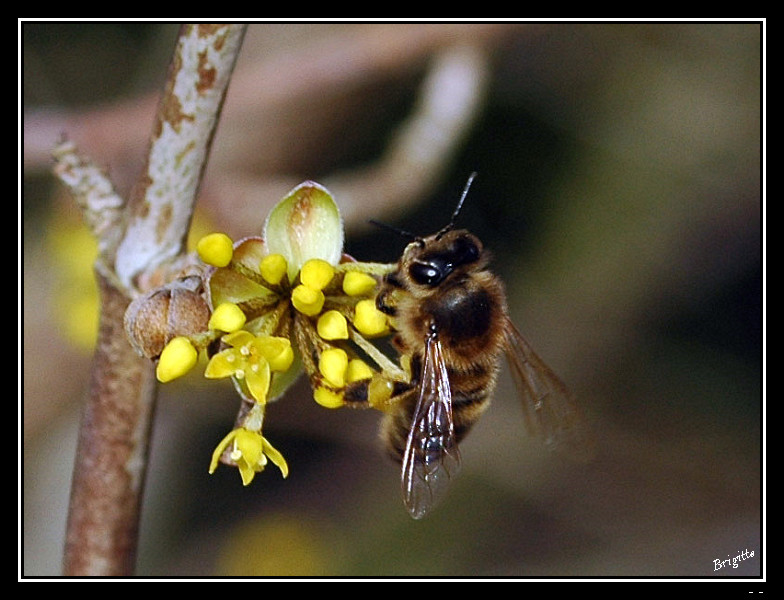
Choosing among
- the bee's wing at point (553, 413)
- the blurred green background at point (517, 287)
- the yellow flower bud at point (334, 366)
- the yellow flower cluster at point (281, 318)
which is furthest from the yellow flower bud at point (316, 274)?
A: the blurred green background at point (517, 287)

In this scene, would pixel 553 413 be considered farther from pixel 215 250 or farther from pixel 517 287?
pixel 517 287

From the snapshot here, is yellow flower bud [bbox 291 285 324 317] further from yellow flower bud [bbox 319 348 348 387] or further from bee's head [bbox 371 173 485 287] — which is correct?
bee's head [bbox 371 173 485 287]

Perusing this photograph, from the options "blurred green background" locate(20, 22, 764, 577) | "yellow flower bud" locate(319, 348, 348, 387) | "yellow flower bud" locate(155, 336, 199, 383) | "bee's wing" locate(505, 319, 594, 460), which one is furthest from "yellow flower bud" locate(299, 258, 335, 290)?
"blurred green background" locate(20, 22, 764, 577)

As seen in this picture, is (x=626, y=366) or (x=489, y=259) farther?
(x=626, y=366)

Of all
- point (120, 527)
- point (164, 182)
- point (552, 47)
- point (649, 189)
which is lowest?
point (120, 527)

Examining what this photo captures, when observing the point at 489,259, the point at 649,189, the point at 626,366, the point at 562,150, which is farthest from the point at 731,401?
the point at 489,259

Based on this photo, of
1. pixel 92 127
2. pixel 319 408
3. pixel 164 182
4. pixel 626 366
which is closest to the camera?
pixel 164 182

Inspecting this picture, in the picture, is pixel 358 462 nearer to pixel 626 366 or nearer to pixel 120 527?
pixel 626 366
